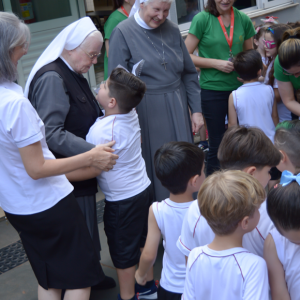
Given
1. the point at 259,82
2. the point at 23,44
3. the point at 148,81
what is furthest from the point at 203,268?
the point at 259,82

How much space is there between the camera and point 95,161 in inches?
76.4

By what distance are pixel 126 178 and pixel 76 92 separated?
0.58 meters

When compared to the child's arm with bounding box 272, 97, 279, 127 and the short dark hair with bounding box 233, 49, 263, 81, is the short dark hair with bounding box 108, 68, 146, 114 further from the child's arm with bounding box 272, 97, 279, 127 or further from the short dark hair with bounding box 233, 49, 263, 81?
the child's arm with bounding box 272, 97, 279, 127

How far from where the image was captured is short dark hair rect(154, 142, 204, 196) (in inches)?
74.0

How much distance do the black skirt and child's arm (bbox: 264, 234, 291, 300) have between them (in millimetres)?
970

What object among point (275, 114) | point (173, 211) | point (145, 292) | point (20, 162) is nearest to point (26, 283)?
point (145, 292)

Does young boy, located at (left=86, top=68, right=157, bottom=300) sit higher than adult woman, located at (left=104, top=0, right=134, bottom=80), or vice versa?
adult woman, located at (left=104, top=0, right=134, bottom=80)

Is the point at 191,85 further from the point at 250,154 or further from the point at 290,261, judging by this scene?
the point at 290,261

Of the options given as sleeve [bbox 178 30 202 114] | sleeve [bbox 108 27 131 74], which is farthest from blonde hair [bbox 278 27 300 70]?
sleeve [bbox 108 27 131 74]

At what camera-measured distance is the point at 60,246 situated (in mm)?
1961

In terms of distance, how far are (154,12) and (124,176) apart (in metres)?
1.16

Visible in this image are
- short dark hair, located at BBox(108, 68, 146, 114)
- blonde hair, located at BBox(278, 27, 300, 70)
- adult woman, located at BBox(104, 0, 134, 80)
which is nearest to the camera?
short dark hair, located at BBox(108, 68, 146, 114)

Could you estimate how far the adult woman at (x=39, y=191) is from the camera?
1.67 m

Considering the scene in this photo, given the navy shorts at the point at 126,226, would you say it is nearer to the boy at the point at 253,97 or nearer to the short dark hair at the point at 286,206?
the short dark hair at the point at 286,206
